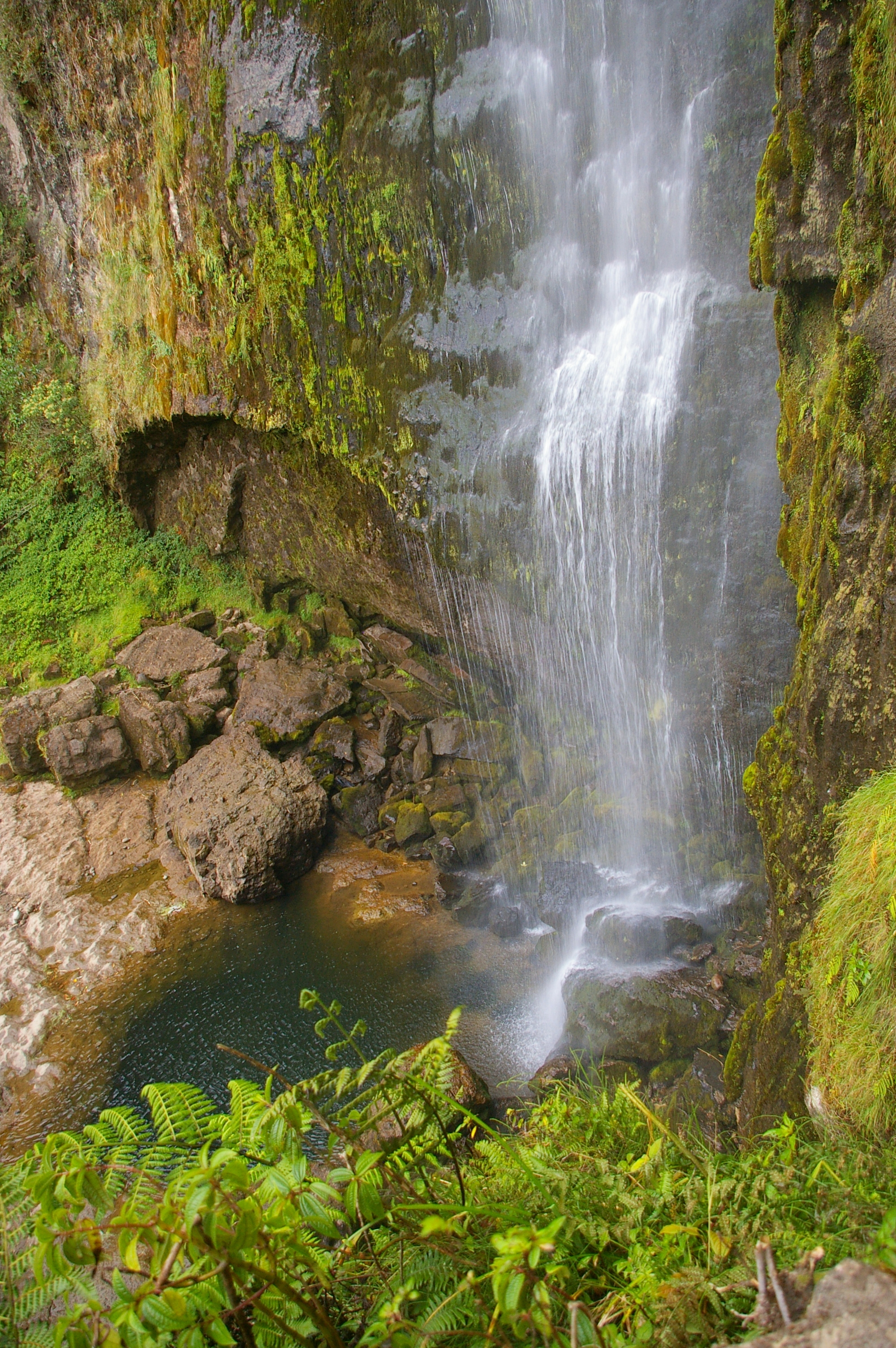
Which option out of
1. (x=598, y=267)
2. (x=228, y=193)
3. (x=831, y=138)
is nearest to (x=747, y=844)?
(x=831, y=138)

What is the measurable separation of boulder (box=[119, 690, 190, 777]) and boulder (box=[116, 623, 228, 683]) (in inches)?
33.9

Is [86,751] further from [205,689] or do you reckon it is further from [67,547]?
[67,547]

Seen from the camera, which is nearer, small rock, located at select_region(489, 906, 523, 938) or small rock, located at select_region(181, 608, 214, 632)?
small rock, located at select_region(489, 906, 523, 938)

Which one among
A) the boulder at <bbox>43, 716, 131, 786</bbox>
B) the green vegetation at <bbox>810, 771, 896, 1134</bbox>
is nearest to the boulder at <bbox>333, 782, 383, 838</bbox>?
the boulder at <bbox>43, 716, 131, 786</bbox>

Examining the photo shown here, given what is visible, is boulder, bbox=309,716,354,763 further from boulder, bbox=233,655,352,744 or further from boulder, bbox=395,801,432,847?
boulder, bbox=395,801,432,847

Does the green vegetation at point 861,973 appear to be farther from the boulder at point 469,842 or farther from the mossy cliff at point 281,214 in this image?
the boulder at point 469,842

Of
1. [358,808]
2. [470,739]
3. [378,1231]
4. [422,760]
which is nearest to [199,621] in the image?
[358,808]

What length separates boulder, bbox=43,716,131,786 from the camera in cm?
1023

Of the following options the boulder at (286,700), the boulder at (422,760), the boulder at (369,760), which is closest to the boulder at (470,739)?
the boulder at (422,760)

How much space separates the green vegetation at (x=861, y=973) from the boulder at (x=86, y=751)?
9884 millimetres

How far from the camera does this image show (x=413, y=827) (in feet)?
31.5

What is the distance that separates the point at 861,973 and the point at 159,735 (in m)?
9.76

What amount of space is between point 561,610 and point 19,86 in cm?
1240

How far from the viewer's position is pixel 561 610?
736 centimetres
